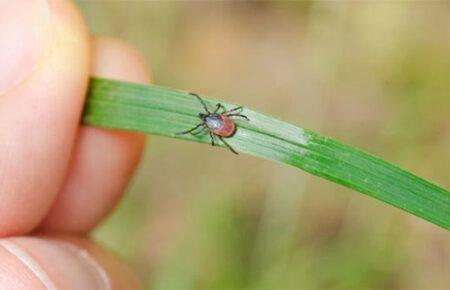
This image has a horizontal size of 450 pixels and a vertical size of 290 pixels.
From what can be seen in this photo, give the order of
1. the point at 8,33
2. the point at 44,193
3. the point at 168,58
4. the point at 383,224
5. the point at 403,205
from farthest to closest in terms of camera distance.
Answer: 1. the point at 168,58
2. the point at 383,224
3. the point at 44,193
4. the point at 8,33
5. the point at 403,205

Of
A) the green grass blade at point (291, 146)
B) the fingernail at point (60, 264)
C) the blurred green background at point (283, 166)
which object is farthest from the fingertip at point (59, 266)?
the blurred green background at point (283, 166)

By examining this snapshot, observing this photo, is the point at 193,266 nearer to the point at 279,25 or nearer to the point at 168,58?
the point at 168,58

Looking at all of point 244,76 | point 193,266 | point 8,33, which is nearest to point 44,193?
point 8,33

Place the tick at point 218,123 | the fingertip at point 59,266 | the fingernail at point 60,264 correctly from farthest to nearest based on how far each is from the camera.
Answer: the fingernail at point 60,264 < the fingertip at point 59,266 < the tick at point 218,123

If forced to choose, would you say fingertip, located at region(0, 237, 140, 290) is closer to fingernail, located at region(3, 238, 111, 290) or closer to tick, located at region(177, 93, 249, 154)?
fingernail, located at region(3, 238, 111, 290)

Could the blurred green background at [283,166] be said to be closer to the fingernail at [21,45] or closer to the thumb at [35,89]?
the thumb at [35,89]

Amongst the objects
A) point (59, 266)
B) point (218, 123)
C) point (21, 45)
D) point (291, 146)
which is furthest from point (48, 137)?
point (291, 146)
